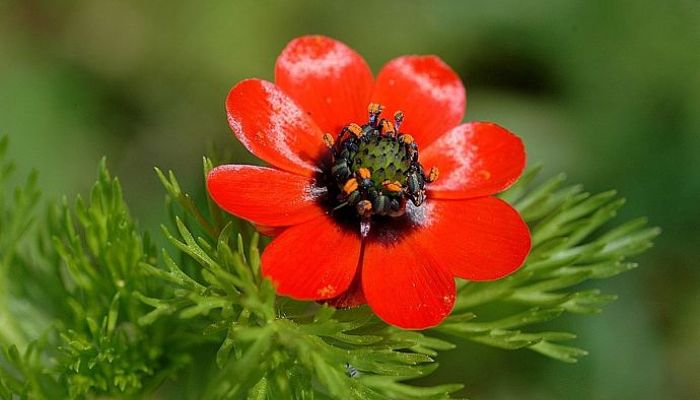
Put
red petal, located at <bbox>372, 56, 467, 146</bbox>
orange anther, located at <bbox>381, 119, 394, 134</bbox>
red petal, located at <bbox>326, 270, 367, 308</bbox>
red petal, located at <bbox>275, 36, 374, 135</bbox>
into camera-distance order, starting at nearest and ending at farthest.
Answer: red petal, located at <bbox>326, 270, 367, 308</bbox> → orange anther, located at <bbox>381, 119, 394, 134</bbox> → red petal, located at <bbox>275, 36, 374, 135</bbox> → red petal, located at <bbox>372, 56, 467, 146</bbox>

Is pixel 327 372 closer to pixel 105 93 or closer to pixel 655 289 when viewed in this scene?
pixel 655 289

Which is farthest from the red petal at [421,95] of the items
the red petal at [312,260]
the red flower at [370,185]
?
the red petal at [312,260]

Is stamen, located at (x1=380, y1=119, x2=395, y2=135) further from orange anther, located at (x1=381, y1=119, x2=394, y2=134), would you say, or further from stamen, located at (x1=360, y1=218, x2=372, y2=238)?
stamen, located at (x1=360, y1=218, x2=372, y2=238)

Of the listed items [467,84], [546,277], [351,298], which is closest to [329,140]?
[351,298]

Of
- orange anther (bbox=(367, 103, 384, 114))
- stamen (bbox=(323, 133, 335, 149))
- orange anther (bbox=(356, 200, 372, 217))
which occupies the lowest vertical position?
orange anther (bbox=(356, 200, 372, 217))

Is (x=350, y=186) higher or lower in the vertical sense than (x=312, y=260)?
higher

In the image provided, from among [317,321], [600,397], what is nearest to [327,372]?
[317,321]

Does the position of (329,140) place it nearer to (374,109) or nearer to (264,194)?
(374,109)

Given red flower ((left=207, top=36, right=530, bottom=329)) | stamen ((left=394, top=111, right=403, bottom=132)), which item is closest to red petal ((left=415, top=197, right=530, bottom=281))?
red flower ((left=207, top=36, right=530, bottom=329))

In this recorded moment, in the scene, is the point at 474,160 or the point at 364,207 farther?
the point at 474,160
